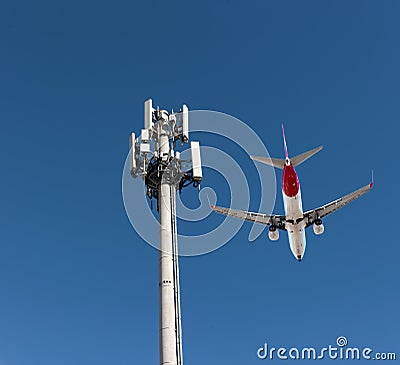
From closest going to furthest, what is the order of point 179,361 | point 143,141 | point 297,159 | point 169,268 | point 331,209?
point 179,361
point 169,268
point 143,141
point 297,159
point 331,209

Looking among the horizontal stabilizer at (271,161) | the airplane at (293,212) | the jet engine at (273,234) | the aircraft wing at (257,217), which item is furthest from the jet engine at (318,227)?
the horizontal stabilizer at (271,161)

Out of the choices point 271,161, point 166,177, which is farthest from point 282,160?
point 166,177

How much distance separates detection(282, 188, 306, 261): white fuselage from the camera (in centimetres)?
7915

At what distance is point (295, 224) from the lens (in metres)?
82.2

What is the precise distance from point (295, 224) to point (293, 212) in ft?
8.36

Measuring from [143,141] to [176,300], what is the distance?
1487 centimetres

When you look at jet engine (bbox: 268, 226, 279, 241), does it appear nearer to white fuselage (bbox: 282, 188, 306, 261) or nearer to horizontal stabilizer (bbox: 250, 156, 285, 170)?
white fuselage (bbox: 282, 188, 306, 261)

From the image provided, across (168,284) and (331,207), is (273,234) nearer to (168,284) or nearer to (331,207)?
(331,207)

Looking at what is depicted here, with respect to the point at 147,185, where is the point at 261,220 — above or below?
above

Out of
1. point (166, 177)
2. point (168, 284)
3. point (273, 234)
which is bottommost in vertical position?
point (168, 284)

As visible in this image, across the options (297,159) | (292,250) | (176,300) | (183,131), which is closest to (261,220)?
(292,250)

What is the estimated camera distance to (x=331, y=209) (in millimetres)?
85500

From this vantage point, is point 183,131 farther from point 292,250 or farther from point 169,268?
point 292,250

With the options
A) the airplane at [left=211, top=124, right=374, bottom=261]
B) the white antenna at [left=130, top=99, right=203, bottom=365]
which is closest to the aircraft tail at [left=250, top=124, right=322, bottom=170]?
the airplane at [left=211, top=124, right=374, bottom=261]
